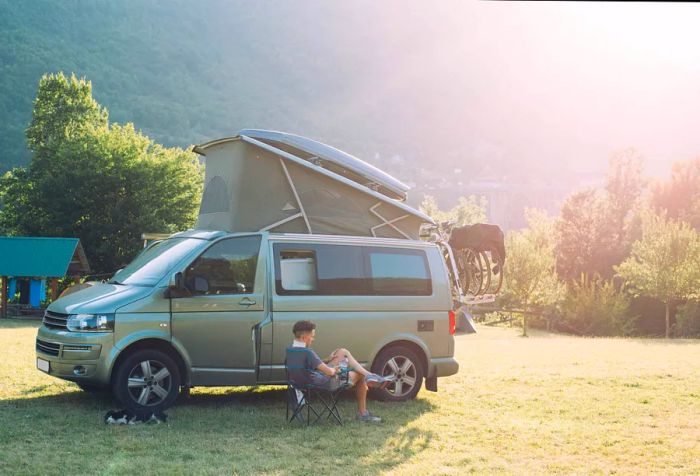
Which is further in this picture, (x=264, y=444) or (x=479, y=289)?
(x=479, y=289)

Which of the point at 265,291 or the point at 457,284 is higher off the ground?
the point at 457,284

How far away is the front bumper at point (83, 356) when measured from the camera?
29.3 feet

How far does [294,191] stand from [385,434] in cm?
381

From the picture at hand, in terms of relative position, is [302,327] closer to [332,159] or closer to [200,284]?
[200,284]

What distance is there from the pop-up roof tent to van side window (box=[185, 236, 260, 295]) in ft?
2.36

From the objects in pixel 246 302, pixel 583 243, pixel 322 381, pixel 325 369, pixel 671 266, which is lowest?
pixel 322 381

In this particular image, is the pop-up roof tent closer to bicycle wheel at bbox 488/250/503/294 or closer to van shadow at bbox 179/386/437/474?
bicycle wheel at bbox 488/250/503/294

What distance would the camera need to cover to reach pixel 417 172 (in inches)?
5719

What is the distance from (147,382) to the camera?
9164mm

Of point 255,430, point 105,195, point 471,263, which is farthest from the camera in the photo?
point 105,195

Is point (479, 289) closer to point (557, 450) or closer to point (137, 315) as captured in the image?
point (557, 450)

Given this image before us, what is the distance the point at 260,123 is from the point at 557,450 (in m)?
119

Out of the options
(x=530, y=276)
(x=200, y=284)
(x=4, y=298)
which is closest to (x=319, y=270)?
(x=200, y=284)

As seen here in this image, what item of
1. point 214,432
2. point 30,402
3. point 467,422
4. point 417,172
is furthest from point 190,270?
point 417,172
